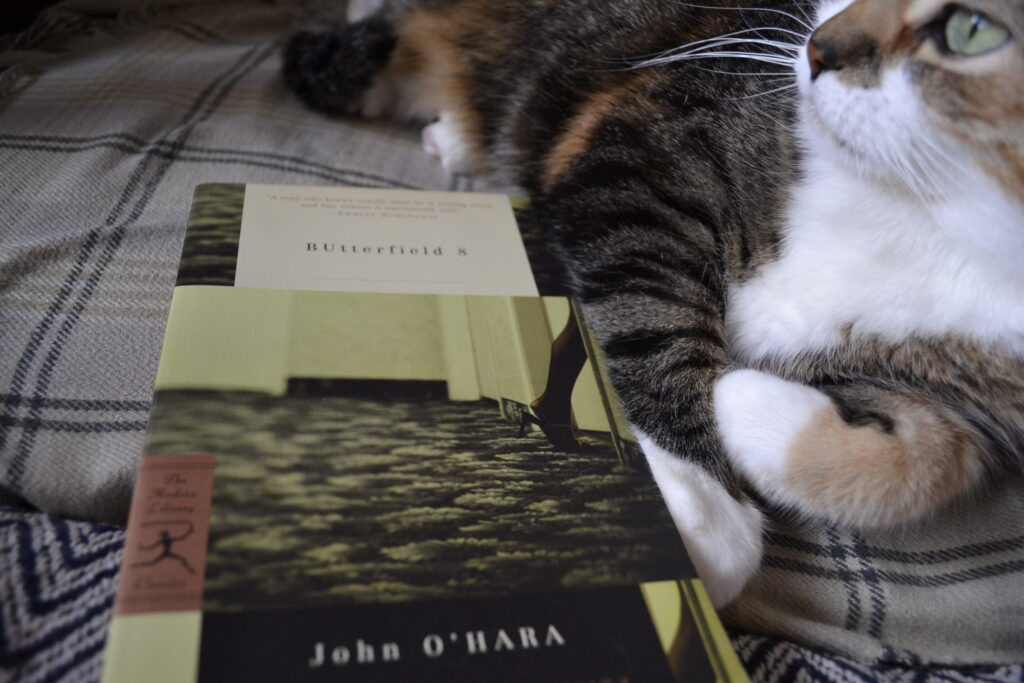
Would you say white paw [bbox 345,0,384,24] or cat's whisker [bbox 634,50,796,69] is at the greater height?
A: cat's whisker [bbox 634,50,796,69]

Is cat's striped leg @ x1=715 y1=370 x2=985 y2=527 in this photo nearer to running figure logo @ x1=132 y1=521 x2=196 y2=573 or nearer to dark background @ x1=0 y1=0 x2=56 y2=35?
running figure logo @ x1=132 y1=521 x2=196 y2=573

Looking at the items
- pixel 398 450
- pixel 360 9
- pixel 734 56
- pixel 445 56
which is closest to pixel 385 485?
pixel 398 450

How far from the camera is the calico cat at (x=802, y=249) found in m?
0.54

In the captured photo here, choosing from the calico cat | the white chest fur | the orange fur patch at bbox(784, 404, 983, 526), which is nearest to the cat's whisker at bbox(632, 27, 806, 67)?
the calico cat

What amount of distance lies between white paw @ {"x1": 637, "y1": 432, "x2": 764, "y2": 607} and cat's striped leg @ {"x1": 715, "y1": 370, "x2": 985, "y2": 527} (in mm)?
39

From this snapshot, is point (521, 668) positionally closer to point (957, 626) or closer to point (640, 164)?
point (957, 626)

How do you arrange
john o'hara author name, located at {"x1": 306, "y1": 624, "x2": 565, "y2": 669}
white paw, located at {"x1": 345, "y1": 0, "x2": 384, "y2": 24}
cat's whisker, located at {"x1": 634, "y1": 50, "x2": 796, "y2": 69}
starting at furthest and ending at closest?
white paw, located at {"x1": 345, "y1": 0, "x2": 384, "y2": 24}
cat's whisker, located at {"x1": 634, "y1": 50, "x2": 796, "y2": 69}
john o'hara author name, located at {"x1": 306, "y1": 624, "x2": 565, "y2": 669}

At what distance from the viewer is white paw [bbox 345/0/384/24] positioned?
1.05 m

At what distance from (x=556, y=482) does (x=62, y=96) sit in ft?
2.45

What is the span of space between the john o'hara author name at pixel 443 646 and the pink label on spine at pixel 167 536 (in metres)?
0.08

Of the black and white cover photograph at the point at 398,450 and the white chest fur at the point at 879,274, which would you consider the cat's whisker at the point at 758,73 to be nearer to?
the white chest fur at the point at 879,274

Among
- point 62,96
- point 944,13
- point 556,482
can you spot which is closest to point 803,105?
point 944,13

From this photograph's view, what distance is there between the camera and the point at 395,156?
3.09 feet

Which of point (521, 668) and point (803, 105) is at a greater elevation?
point (803, 105)
